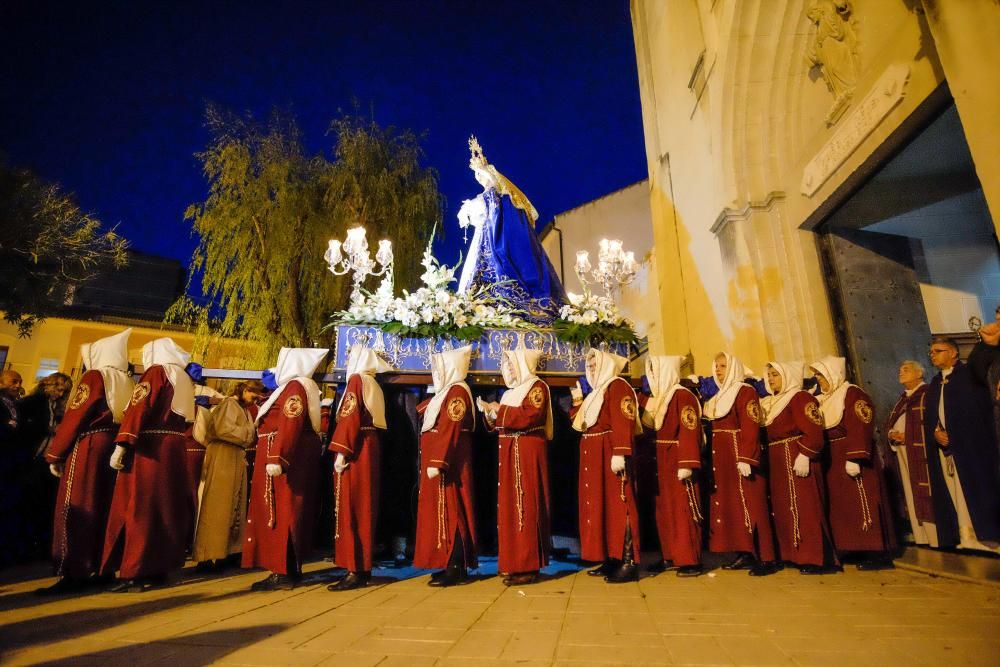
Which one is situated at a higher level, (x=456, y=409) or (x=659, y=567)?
(x=456, y=409)

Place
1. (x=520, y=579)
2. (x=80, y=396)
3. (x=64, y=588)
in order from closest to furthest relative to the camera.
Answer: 1. (x=64, y=588)
2. (x=520, y=579)
3. (x=80, y=396)

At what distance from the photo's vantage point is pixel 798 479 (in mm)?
4445

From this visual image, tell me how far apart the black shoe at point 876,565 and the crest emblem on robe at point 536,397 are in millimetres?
3167

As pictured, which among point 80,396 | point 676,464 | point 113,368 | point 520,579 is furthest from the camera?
point 676,464

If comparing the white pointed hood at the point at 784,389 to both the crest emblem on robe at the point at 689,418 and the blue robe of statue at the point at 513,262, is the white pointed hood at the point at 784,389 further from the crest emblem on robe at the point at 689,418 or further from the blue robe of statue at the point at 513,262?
the blue robe of statue at the point at 513,262

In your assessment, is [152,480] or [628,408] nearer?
[152,480]

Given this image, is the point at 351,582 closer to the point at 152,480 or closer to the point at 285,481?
the point at 285,481

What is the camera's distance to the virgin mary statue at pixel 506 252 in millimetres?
6926

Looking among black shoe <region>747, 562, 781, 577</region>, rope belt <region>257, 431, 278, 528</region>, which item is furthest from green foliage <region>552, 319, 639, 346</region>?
rope belt <region>257, 431, 278, 528</region>

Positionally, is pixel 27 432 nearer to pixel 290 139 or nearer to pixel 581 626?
pixel 581 626

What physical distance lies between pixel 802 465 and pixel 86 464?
249 inches

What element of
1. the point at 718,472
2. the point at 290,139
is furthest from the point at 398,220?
the point at 718,472

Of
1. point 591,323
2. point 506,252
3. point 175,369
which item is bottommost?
point 175,369

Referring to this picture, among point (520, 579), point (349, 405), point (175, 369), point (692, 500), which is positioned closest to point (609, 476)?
point (692, 500)
